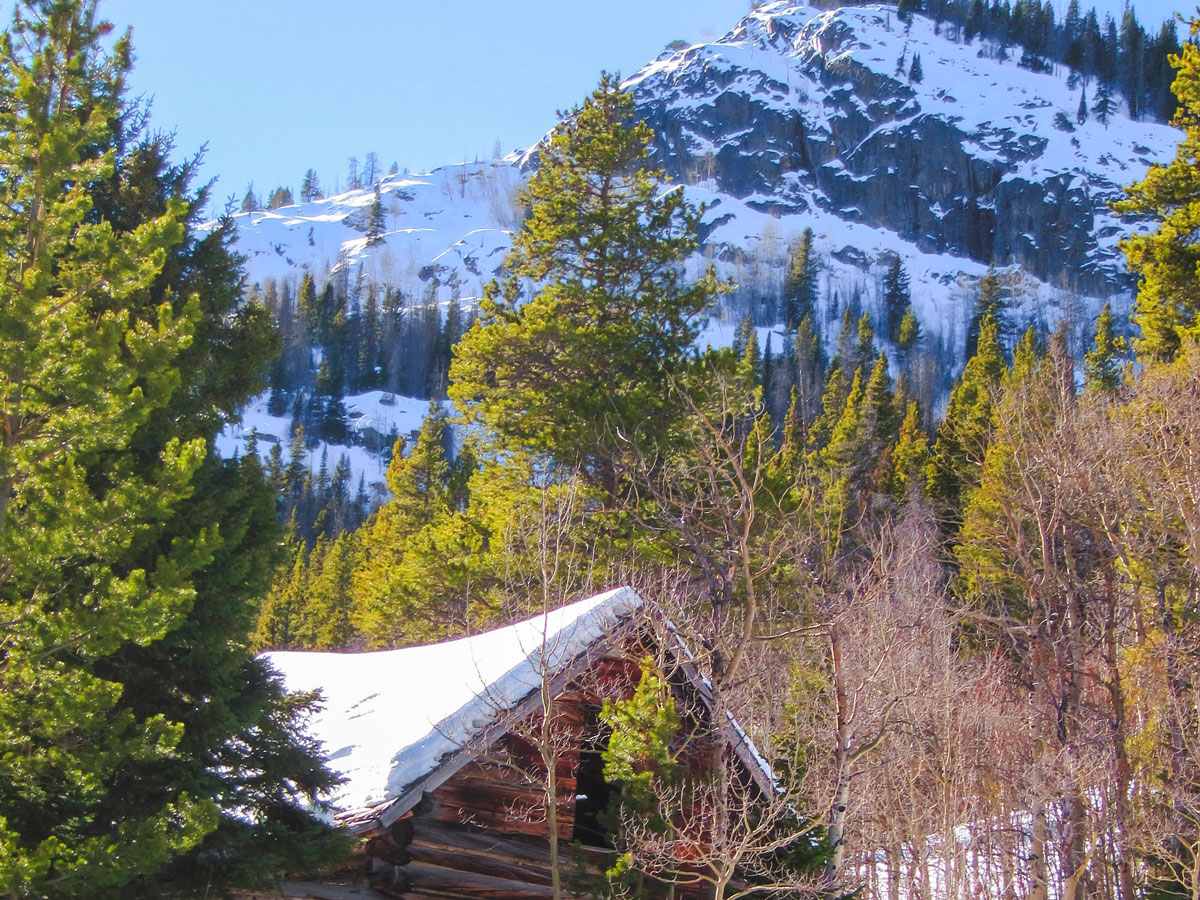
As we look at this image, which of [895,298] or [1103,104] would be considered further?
[1103,104]

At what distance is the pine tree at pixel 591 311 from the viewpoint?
18734mm

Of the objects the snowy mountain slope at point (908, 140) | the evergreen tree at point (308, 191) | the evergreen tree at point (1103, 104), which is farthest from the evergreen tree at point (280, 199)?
the evergreen tree at point (1103, 104)

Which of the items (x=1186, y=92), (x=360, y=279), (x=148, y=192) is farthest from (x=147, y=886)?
(x=360, y=279)

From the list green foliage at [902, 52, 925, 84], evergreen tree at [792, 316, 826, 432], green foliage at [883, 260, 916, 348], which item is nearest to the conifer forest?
evergreen tree at [792, 316, 826, 432]

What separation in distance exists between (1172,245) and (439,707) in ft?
58.2

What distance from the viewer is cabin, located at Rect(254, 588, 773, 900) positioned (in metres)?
8.74

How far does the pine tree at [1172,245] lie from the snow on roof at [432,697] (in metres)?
15.0

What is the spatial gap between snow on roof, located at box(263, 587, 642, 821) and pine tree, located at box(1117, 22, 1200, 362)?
49.2 feet

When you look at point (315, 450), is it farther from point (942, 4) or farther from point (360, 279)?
point (942, 4)

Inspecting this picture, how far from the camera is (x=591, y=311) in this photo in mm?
20078

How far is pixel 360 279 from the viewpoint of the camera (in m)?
144

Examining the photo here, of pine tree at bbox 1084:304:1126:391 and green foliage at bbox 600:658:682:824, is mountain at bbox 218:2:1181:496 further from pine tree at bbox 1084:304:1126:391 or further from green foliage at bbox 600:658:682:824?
green foliage at bbox 600:658:682:824

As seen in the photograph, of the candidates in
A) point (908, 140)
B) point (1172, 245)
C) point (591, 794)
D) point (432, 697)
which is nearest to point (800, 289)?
point (908, 140)

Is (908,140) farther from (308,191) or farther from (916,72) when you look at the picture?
(308,191)
